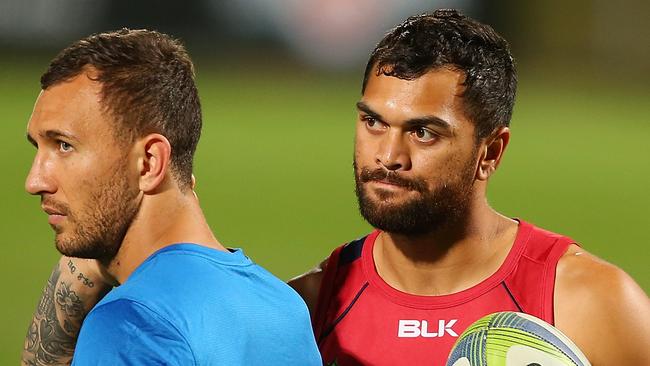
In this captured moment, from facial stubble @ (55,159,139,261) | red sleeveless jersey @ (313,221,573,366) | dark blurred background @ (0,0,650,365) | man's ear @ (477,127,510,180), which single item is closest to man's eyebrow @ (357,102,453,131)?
man's ear @ (477,127,510,180)

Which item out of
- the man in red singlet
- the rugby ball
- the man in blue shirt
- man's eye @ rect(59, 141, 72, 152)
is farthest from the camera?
the man in red singlet

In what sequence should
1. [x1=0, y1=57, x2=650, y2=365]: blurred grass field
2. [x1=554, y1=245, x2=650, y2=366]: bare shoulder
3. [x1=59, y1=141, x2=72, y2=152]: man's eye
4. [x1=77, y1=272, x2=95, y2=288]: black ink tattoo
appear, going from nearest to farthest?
[x1=59, y1=141, x2=72, y2=152]: man's eye
[x1=554, y1=245, x2=650, y2=366]: bare shoulder
[x1=77, y1=272, x2=95, y2=288]: black ink tattoo
[x1=0, y1=57, x2=650, y2=365]: blurred grass field

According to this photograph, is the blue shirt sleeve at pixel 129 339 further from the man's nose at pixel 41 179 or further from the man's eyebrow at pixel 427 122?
the man's eyebrow at pixel 427 122

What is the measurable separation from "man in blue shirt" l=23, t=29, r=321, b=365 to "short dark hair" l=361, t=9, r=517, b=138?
38.7 inches

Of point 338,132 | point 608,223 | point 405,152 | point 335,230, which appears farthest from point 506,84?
point 338,132

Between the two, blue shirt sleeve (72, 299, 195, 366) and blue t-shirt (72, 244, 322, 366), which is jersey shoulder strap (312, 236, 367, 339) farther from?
blue shirt sleeve (72, 299, 195, 366)

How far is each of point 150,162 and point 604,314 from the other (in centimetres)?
172

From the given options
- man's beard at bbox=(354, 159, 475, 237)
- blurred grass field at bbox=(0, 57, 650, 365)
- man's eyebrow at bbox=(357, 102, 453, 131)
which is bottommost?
blurred grass field at bbox=(0, 57, 650, 365)

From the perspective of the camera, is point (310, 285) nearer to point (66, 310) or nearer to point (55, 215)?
point (66, 310)

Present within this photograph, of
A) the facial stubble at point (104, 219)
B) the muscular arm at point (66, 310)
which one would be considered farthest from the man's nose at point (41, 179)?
the muscular arm at point (66, 310)

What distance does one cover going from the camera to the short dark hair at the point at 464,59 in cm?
457

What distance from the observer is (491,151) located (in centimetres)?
477

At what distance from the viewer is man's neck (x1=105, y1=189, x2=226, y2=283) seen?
3.75 meters

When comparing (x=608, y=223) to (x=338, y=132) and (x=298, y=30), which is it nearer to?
(x=338, y=132)
